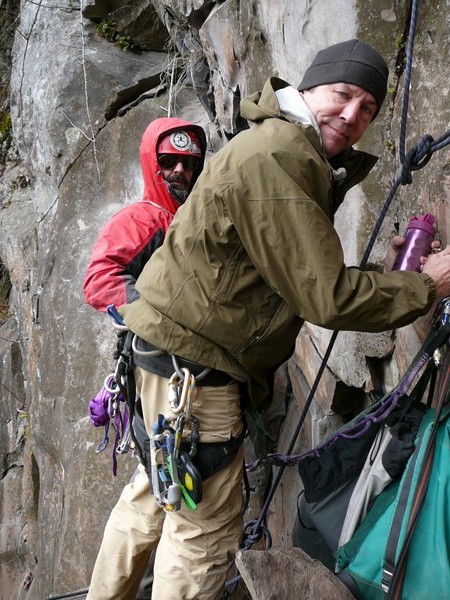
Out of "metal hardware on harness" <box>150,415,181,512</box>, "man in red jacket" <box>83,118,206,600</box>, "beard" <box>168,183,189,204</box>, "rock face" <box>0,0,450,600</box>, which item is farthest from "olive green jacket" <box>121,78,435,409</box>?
"beard" <box>168,183,189,204</box>

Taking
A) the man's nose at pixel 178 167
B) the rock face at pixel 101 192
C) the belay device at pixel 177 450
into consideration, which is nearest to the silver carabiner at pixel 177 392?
the belay device at pixel 177 450

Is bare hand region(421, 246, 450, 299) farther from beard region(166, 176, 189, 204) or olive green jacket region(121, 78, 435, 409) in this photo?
beard region(166, 176, 189, 204)

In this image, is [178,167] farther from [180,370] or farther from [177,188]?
[180,370]

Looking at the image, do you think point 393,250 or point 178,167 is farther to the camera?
point 178,167

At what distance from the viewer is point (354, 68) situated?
222cm

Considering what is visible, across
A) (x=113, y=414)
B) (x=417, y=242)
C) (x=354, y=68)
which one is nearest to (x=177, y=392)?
(x=417, y=242)

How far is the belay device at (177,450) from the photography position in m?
2.54

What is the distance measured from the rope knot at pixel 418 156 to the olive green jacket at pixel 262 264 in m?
0.20

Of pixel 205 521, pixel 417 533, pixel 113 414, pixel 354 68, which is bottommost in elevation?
pixel 205 521

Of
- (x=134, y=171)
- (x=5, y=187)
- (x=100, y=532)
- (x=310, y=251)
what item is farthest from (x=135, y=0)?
(x=310, y=251)

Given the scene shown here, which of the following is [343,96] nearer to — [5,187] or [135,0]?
[135,0]

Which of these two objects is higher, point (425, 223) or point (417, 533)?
point (425, 223)

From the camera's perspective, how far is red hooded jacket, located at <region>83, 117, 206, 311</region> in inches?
145

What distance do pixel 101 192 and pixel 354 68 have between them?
15.6 feet
